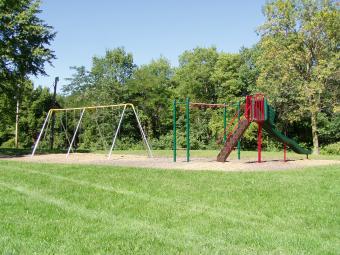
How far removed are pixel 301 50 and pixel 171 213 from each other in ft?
86.7

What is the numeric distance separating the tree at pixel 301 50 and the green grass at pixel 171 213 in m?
19.5

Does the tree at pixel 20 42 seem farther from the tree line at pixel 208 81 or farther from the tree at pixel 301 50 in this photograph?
the tree at pixel 301 50

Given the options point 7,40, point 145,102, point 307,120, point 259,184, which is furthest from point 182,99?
point 259,184

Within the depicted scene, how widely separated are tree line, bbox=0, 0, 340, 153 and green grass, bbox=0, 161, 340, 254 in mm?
15034

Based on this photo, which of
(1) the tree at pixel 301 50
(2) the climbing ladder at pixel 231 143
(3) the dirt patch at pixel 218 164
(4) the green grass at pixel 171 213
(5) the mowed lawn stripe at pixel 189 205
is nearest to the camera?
(4) the green grass at pixel 171 213

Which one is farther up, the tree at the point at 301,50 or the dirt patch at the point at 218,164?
the tree at the point at 301,50

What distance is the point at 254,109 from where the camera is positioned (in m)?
16.5

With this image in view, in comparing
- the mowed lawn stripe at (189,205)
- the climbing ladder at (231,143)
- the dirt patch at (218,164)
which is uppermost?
the climbing ladder at (231,143)

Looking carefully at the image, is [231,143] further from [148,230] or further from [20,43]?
[20,43]

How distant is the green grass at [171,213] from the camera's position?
17.3 feet

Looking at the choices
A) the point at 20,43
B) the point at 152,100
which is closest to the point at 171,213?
the point at 20,43

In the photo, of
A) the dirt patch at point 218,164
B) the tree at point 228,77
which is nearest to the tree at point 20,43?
the dirt patch at point 218,164

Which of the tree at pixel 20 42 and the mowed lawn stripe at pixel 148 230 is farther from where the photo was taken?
the tree at pixel 20 42

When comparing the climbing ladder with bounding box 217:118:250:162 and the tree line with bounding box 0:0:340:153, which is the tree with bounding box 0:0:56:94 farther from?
the climbing ladder with bounding box 217:118:250:162
